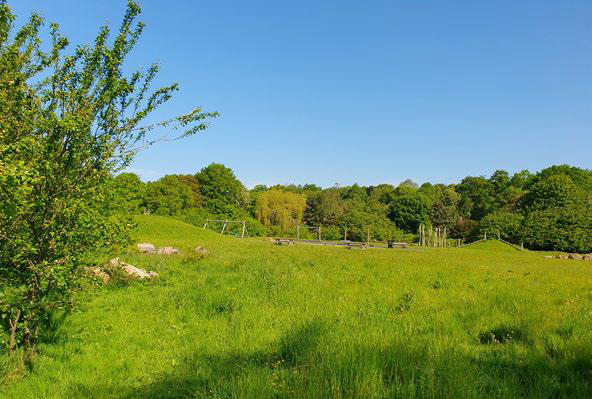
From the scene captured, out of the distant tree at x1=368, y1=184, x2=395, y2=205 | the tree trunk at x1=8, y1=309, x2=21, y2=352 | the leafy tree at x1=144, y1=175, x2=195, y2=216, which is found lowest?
the tree trunk at x1=8, y1=309, x2=21, y2=352

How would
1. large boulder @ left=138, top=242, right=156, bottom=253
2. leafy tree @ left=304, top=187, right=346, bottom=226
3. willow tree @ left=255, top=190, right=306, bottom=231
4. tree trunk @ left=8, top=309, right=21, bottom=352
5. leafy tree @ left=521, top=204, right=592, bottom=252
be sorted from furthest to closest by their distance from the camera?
leafy tree @ left=304, top=187, right=346, bottom=226
willow tree @ left=255, top=190, right=306, bottom=231
leafy tree @ left=521, top=204, right=592, bottom=252
large boulder @ left=138, top=242, right=156, bottom=253
tree trunk @ left=8, top=309, right=21, bottom=352

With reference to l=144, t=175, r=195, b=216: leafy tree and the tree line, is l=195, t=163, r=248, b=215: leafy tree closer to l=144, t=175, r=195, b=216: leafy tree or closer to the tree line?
the tree line

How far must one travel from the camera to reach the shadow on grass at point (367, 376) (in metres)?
4.77

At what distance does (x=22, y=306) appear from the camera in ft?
21.2

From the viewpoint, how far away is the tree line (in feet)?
170

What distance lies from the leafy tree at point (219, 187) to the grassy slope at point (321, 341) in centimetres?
6889

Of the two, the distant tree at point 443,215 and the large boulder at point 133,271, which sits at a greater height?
the distant tree at point 443,215

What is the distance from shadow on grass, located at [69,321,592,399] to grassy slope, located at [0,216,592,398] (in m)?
0.02

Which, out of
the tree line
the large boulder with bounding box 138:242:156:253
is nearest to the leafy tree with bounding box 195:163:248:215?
the tree line

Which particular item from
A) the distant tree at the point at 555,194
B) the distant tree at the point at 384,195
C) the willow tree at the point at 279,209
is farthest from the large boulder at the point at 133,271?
the distant tree at the point at 384,195

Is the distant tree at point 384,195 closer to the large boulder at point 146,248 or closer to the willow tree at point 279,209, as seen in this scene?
the willow tree at point 279,209

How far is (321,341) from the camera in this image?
22.4ft

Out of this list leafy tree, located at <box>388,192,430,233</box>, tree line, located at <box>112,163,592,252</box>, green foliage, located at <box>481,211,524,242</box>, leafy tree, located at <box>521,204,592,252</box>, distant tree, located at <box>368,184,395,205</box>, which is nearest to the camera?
leafy tree, located at <box>521,204,592,252</box>

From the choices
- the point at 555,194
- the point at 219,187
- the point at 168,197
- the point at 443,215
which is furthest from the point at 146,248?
the point at 443,215
